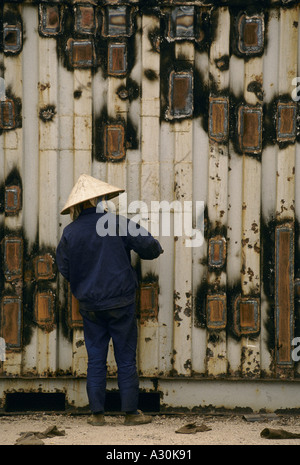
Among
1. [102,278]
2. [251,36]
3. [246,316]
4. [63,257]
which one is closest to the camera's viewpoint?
[102,278]

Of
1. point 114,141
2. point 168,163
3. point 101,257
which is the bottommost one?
point 101,257

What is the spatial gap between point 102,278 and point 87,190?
668mm

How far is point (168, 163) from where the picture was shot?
5.77 m

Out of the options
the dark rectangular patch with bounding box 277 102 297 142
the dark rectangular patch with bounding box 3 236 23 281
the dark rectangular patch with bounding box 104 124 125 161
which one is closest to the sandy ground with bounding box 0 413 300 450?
the dark rectangular patch with bounding box 3 236 23 281

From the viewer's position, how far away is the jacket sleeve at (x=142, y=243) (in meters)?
5.34

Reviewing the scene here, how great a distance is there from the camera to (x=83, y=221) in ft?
17.7

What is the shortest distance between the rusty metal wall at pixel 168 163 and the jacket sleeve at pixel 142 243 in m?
0.40

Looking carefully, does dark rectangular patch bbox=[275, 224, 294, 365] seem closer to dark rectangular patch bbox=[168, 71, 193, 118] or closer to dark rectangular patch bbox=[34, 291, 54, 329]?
dark rectangular patch bbox=[168, 71, 193, 118]

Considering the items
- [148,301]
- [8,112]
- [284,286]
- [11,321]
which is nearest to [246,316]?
[284,286]

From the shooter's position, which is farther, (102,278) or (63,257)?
(63,257)

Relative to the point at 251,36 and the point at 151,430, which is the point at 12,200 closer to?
the point at 151,430

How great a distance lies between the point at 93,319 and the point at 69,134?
151cm

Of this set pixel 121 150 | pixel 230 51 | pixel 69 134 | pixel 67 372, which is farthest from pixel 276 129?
pixel 67 372

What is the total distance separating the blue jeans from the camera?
5.42 meters
